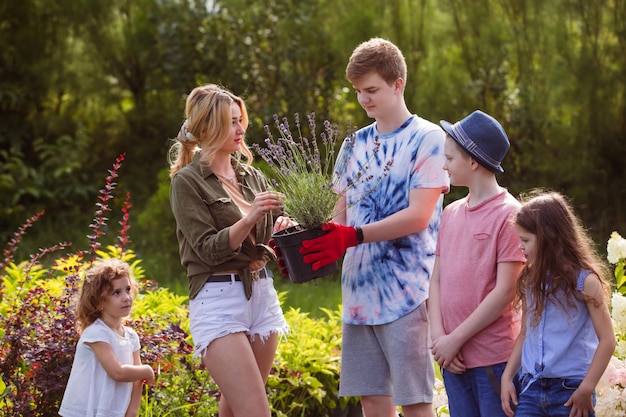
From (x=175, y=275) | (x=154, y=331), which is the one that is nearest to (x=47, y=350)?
(x=154, y=331)

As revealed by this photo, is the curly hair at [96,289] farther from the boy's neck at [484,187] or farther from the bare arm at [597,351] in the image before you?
the bare arm at [597,351]

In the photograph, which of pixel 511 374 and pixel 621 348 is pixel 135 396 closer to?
pixel 511 374

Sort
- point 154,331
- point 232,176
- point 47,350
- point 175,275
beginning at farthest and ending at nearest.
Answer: point 175,275 < point 154,331 < point 47,350 < point 232,176

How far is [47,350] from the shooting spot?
13.1 ft

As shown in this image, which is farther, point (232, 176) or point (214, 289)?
point (232, 176)

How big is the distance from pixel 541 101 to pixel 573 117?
380 mm

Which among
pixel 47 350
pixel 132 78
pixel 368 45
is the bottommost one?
pixel 47 350

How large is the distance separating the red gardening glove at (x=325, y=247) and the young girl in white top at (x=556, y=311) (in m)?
0.61

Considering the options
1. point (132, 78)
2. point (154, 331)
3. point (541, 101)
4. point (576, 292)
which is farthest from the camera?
point (132, 78)

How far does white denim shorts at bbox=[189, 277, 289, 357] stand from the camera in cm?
326

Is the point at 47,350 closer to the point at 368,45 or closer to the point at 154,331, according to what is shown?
the point at 154,331

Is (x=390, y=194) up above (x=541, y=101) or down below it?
below

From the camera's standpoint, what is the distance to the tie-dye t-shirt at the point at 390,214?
10.7 feet

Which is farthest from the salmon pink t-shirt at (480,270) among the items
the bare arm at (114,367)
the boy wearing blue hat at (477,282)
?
the bare arm at (114,367)
